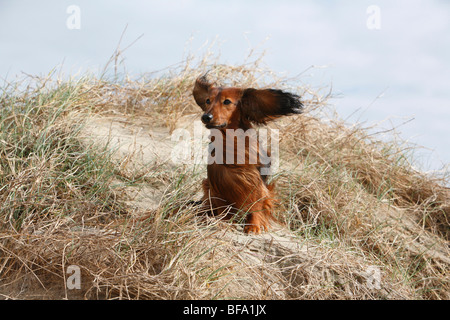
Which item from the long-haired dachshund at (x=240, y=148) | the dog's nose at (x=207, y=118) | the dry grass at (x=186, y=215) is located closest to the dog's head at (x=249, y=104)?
the long-haired dachshund at (x=240, y=148)

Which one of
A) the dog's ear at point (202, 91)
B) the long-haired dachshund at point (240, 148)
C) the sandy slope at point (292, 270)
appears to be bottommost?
the sandy slope at point (292, 270)

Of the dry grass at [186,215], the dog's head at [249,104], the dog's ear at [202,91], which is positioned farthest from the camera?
the dog's ear at [202,91]

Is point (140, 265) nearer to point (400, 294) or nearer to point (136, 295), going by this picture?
point (136, 295)

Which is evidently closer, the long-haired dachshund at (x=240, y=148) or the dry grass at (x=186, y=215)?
the dry grass at (x=186, y=215)

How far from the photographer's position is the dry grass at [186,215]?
3.18m

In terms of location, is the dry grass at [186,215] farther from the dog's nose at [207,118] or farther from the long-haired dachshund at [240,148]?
the dog's nose at [207,118]

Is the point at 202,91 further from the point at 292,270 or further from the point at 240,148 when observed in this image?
the point at 292,270

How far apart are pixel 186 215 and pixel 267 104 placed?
0.99m

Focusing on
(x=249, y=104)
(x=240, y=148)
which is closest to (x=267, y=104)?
(x=249, y=104)

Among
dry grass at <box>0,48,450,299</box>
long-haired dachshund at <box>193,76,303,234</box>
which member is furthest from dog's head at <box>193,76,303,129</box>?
dry grass at <box>0,48,450,299</box>

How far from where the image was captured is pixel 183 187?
420 cm

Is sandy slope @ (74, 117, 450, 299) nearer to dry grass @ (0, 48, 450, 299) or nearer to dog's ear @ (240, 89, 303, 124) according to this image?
dry grass @ (0, 48, 450, 299)

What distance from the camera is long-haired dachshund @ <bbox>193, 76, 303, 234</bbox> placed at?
347 centimetres

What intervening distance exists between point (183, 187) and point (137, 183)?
2.27 feet
